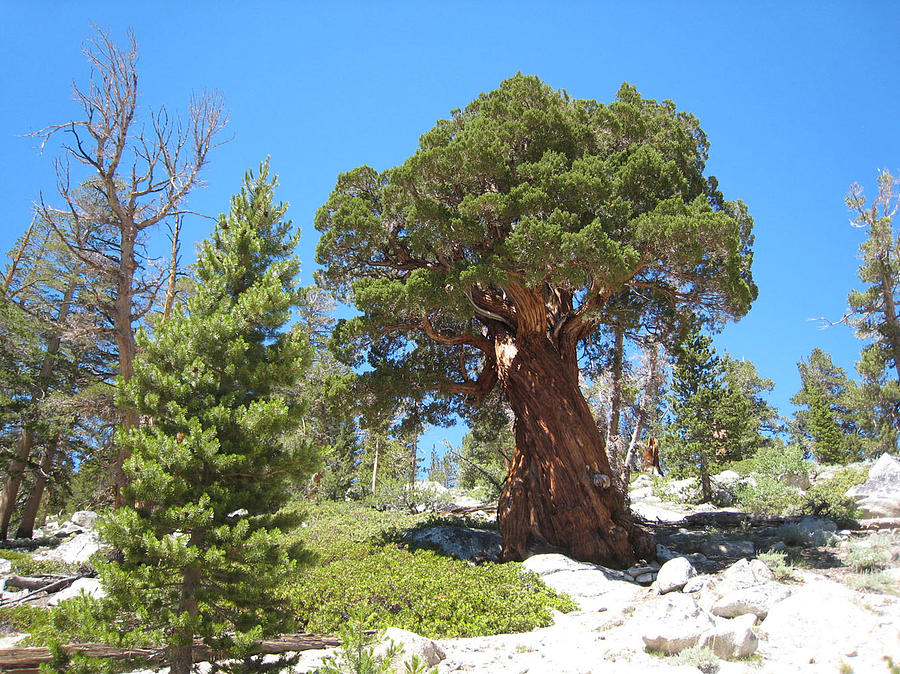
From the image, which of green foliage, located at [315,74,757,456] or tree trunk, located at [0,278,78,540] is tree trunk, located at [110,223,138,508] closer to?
green foliage, located at [315,74,757,456]

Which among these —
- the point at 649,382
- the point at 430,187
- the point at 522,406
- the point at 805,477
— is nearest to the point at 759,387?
the point at 805,477

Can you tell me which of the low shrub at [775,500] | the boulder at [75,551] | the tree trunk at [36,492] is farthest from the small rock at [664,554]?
the tree trunk at [36,492]

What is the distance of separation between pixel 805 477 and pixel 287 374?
60.1 ft

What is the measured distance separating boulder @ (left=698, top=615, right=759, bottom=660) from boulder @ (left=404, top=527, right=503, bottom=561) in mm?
6369

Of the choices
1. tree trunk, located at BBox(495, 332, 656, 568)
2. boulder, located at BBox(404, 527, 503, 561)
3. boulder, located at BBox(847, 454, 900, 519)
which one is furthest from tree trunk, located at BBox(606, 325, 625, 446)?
boulder, located at BBox(847, 454, 900, 519)

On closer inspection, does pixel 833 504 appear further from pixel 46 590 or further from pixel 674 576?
pixel 46 590

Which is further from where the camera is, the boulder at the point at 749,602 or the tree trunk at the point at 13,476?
the tree trunk at the point at 13,476

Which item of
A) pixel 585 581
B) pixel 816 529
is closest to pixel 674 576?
pixel 585 581

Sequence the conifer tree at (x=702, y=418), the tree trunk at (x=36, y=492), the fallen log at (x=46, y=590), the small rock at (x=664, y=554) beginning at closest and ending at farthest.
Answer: the fallen log at (x=46, y=590) → the small rock at (x=664, y=554) → the tree trunk at (x=36, y=492) → the conifer tree at (x=702, y=418)

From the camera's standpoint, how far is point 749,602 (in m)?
5.89

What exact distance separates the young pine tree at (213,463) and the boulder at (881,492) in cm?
1308

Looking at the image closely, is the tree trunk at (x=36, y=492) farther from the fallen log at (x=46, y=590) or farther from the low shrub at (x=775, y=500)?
the low shrub at (x=775, y=500)

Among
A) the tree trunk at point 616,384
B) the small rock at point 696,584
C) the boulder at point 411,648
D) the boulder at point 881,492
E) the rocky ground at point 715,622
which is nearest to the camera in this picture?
the rocky ground at point 715,622

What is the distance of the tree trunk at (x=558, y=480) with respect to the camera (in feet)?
35.2
